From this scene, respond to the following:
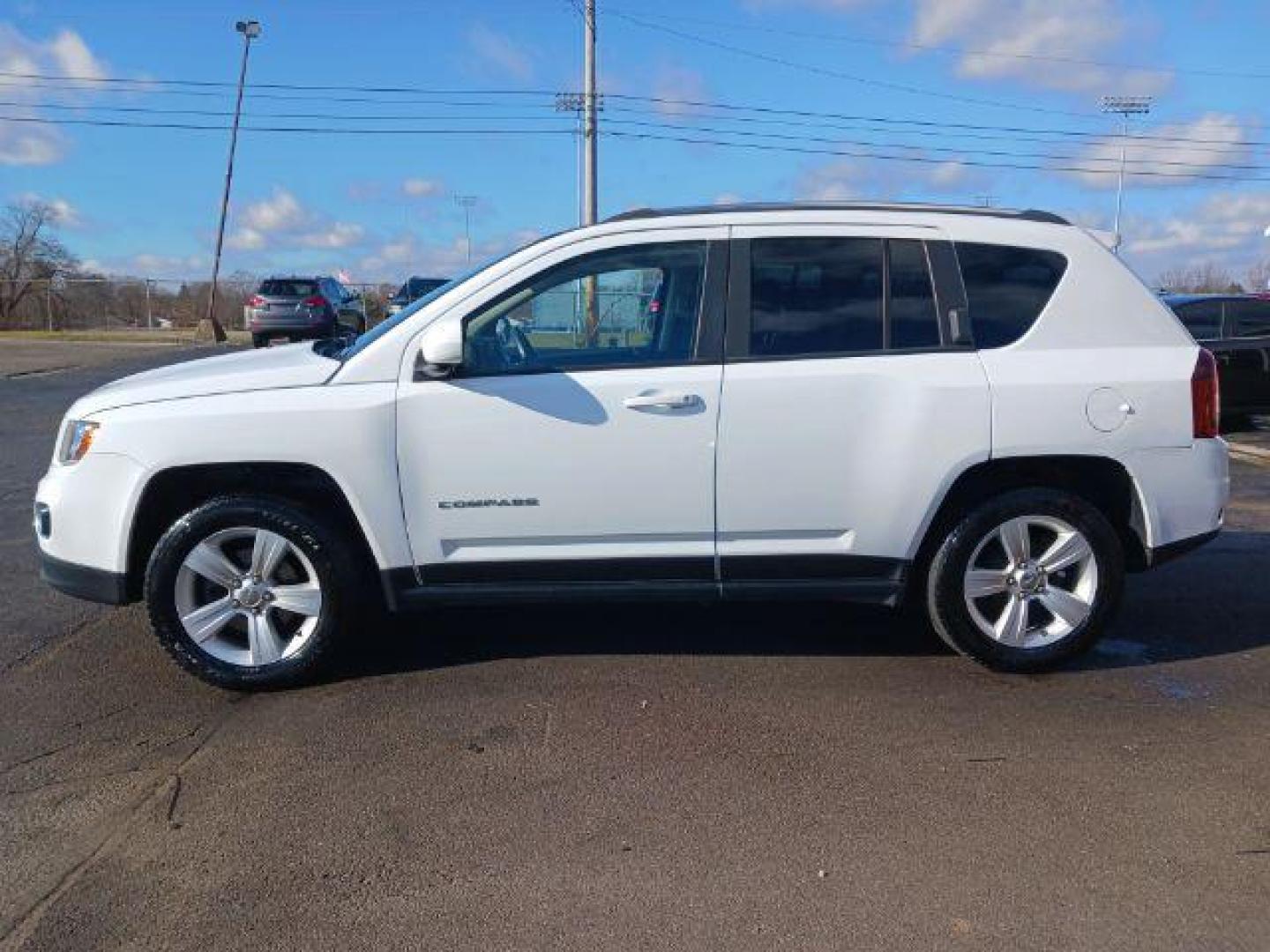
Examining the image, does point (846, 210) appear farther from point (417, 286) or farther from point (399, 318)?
point (417, 286)

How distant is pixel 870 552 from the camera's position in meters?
4.38

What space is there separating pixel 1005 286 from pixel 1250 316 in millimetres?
8425

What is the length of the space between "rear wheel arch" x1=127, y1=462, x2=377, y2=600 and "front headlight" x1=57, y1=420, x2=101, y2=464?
1.02 feet

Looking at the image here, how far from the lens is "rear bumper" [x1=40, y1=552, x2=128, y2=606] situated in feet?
14.0

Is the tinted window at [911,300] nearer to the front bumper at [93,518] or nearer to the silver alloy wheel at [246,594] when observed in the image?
the silver alloy wheel at [246,594]

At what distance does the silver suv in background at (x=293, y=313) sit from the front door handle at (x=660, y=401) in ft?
69.6

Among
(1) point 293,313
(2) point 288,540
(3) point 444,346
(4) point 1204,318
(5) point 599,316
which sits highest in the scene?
(1) point 293,313

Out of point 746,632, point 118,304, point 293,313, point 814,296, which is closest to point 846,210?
point 814,296

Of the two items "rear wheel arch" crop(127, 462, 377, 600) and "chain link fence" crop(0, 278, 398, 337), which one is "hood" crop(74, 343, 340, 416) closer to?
"rear wheel arch" crop(127, 462, 377, 600)

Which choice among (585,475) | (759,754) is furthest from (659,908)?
(585,475)

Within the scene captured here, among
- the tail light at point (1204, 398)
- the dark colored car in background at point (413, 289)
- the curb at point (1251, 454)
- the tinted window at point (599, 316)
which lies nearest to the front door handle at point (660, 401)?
the tinted window at point (599, 316)

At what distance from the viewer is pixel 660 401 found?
4.19m

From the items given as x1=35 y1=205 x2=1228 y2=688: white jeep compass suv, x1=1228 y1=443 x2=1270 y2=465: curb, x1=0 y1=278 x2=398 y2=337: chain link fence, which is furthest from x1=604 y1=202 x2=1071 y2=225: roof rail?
x1=0 y1=278 x2=398 y2=337: chain link fence

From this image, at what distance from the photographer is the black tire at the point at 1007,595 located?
14.5 ft
